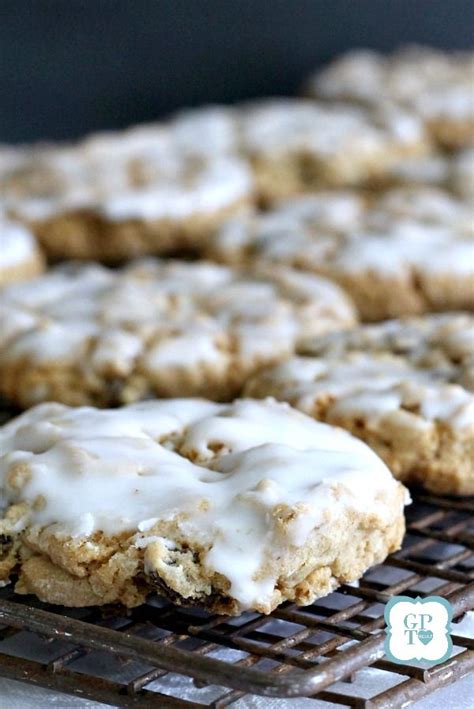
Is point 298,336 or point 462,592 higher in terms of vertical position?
point 298,336

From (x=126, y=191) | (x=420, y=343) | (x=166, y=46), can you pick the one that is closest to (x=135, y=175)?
(x=126, y=191)

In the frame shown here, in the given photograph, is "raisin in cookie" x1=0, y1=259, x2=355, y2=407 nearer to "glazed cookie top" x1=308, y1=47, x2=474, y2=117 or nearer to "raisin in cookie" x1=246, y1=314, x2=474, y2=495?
"raisin in cookie" x1=246, y1=314, x2=474, y2=495

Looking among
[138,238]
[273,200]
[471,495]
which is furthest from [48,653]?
[273,200]

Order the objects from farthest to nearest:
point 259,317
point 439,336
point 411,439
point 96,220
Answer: point 96,220
point 259,317
point 439,336
point 411,439

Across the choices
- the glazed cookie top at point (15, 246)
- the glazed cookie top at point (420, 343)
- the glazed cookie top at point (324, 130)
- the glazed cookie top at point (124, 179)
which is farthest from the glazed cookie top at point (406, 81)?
the glazed cookie top at point (420, 343)

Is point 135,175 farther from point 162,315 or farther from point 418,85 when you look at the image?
point 418,85

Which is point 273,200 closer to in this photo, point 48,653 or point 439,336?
point 439,336
